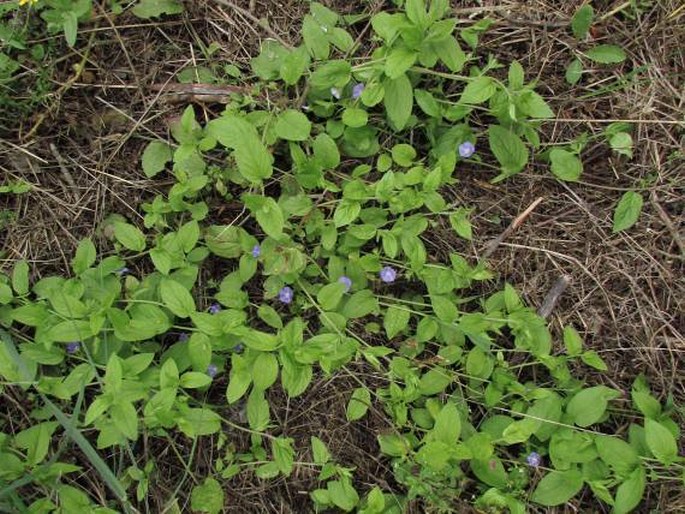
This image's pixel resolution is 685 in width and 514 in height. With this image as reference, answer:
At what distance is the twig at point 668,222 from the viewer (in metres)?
2.87

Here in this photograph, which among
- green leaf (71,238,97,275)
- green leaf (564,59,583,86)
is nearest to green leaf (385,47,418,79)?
green leaf (564,59,583,86)

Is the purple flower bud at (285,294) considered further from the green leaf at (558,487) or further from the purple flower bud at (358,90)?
the green leaf at (558,487)

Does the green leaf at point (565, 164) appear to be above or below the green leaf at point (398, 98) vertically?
below

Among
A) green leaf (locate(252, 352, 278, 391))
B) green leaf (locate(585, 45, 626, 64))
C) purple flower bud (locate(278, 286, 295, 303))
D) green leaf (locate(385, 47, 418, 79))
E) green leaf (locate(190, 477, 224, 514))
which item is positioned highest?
green leaf (locate(385, 47, 418, 79))

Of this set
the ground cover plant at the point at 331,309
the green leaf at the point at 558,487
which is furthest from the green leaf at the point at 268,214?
the green leaf at the point at 558,487

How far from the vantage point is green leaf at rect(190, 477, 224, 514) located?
2646mm

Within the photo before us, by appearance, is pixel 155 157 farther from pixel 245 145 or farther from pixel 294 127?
pixel 294 127

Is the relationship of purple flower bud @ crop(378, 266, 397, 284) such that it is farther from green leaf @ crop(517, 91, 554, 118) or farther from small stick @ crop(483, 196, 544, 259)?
green leaf @ crop(517, 91, 554, 118)

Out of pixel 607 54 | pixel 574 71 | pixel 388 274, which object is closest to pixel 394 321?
pixel 388 274

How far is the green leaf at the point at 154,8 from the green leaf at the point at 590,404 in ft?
7.53

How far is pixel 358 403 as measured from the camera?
8.84 feet

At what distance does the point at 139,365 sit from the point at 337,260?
33.7 inches

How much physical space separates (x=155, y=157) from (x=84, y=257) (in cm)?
50

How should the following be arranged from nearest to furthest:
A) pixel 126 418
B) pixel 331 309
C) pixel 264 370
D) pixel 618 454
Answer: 1. pixel 126 418
2. pixel 264 370
3. pixel 618 454
4. pixel 331 309
